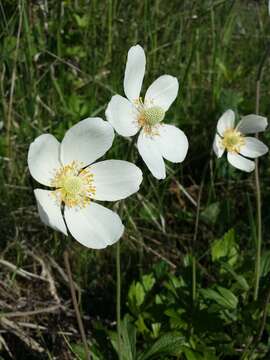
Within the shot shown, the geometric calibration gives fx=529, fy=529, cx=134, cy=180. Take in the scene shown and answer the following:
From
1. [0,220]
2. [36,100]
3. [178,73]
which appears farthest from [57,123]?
[178,73]

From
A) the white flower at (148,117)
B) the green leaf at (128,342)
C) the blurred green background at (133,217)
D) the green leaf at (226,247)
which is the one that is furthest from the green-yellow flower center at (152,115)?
the green leaf at (226,247)

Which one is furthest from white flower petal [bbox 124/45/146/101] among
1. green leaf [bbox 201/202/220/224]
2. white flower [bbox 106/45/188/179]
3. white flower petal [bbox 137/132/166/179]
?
green leaf [bbox 201/202/220/224]

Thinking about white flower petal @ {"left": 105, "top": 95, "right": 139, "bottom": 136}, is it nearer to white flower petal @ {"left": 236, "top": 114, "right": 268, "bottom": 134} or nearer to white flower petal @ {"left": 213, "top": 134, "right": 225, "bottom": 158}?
white flower petal @ {"left": 213, "top": 134, "right": 225, "bottom": 158}

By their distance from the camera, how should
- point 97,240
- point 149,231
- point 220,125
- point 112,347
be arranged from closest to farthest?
point 97,240
point 112,347
point 220,125
point 149,231

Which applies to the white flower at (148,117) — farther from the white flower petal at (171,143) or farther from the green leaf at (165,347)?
the green leaf at (165,347)

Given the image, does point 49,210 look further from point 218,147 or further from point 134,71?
point 218,147

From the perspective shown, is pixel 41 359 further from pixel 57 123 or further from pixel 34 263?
pixel 57 123
